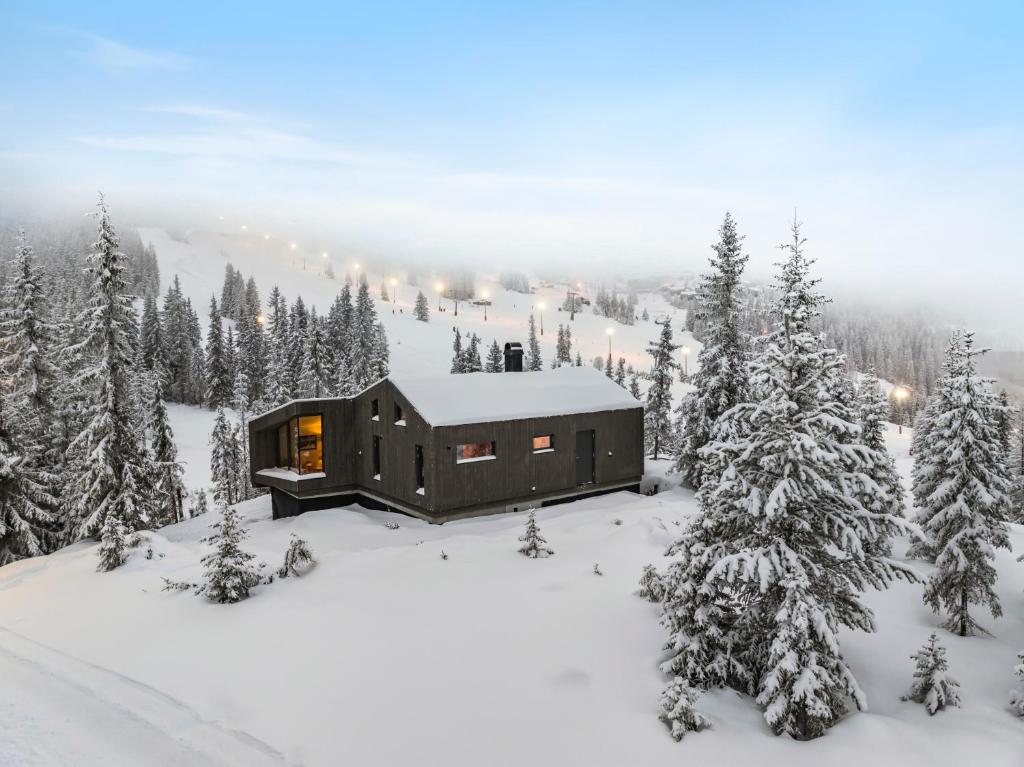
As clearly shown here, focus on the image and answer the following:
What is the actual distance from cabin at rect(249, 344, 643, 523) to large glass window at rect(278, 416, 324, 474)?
47 millimetres

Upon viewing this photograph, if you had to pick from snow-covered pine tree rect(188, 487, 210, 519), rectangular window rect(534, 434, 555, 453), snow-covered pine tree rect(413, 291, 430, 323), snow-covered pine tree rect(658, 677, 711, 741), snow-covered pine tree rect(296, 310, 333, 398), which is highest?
snow-covered pine tree rect(413, 291, 430, 323)

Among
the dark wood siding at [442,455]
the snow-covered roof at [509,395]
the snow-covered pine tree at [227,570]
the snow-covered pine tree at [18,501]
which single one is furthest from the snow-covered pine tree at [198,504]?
the snow-covered pine tree at [227,570]

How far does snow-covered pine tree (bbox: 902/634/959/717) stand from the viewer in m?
9.70

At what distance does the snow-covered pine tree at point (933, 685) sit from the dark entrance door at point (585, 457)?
15843 mm

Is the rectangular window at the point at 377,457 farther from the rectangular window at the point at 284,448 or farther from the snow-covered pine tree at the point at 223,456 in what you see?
the snow-covered pine tree at the point at 223,456

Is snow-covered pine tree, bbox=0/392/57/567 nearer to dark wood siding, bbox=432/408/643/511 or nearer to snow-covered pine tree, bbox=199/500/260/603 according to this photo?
snow-covered pine tree, bbox=199/500/260/603

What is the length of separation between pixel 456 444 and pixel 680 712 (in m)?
14.6

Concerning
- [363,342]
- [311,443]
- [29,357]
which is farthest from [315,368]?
[363,342]

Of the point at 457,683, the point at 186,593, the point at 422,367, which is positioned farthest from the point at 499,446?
the point at 422,367

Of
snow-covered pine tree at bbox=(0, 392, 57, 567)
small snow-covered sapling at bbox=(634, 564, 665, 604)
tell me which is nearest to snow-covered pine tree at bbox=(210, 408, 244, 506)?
snow-covered pine tree at bbox=(0, 392, 57, 567)

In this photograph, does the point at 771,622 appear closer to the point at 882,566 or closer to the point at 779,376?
the point at 882,566

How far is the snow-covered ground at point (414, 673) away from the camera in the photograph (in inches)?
320

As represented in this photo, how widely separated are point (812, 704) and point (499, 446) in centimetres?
1576

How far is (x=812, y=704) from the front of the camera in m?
8.13
